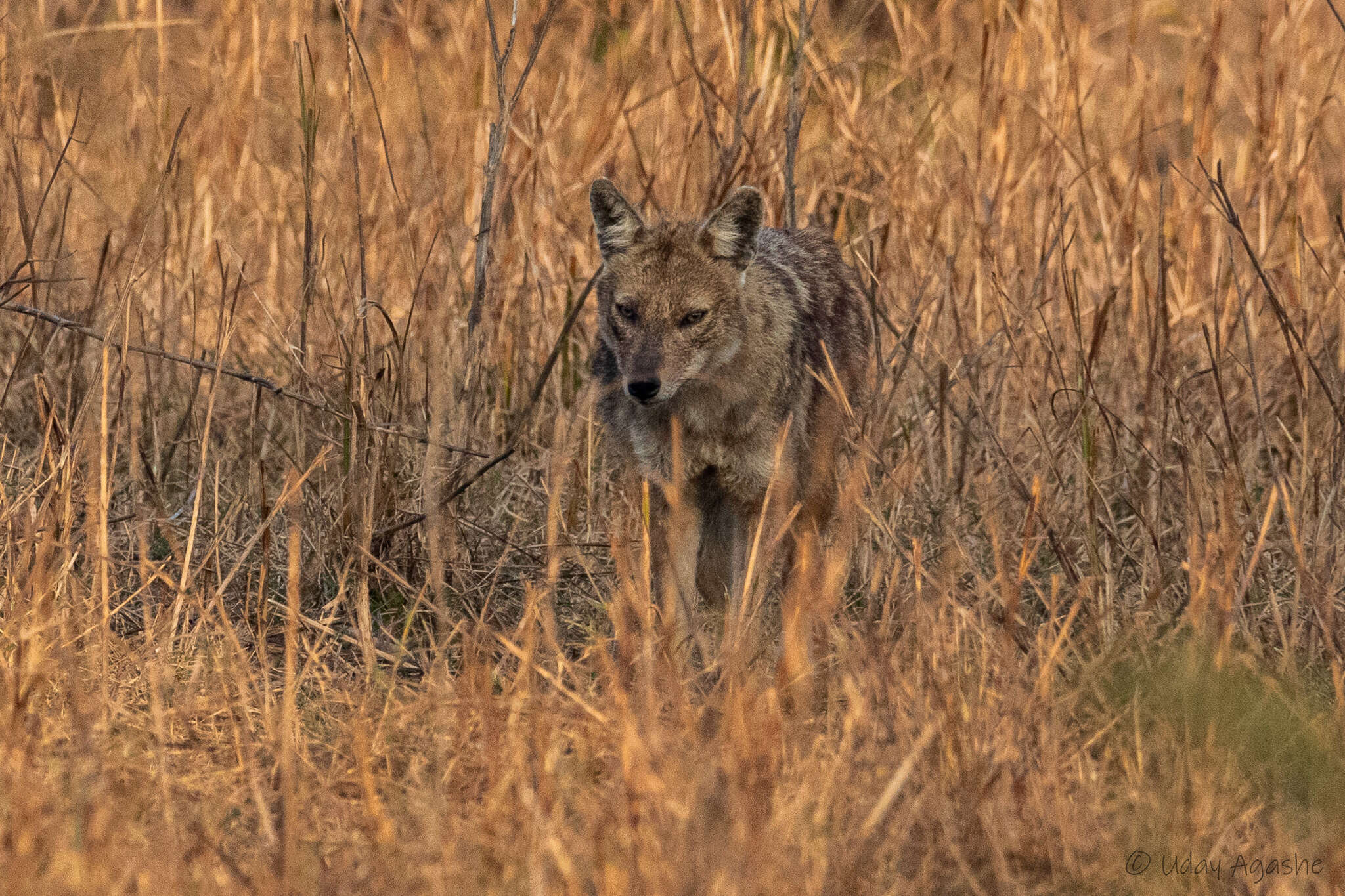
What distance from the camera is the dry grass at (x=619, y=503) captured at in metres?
2.85

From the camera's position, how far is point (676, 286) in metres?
4.75

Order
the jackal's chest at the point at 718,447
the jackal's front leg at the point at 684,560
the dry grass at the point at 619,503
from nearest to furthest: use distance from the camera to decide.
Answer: the dry grass at the point at 619,503, the jackal's front leg at the point at 684,560, the jackal's chest at the point at 718,447

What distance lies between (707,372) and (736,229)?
0.46 m

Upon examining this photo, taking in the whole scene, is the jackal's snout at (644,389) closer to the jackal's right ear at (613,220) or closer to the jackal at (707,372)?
the jackal at (707,372)

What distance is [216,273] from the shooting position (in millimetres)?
7066

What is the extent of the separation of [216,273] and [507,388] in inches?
73.9

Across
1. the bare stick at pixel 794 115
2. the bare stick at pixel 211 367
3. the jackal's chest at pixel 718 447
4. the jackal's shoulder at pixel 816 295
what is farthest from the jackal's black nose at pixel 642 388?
the bare stick at pixel 794 115

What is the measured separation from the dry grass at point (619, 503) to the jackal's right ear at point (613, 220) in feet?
1.68

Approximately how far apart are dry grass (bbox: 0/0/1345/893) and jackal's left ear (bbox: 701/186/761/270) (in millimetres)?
458

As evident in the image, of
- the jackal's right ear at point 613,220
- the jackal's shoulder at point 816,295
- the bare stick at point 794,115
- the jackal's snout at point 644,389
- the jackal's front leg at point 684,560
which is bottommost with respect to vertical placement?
the jackal's front leg at point 684,560

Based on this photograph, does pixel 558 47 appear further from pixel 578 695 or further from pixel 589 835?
pixel 589 835

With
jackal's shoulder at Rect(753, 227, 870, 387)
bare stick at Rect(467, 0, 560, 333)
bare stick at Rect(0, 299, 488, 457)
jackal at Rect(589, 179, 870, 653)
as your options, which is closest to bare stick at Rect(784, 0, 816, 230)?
jackal's shoulder at Rect(753, 227, 870, 387)

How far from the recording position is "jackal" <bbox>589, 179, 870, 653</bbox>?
15.5ft

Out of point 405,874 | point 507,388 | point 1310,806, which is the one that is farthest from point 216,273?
point 1310,806
